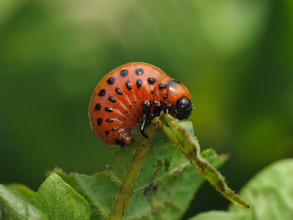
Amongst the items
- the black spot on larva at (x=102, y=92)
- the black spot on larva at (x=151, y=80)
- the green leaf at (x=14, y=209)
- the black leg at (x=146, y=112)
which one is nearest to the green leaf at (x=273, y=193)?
the black leg at (x=146, y=112)

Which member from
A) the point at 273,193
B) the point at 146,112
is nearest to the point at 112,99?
the point at 146,112

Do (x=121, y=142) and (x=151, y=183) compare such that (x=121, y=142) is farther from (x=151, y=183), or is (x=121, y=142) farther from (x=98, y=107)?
(x=98, y=107)

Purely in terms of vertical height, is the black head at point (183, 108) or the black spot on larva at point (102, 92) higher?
the black spot on larva at point (102, 92)

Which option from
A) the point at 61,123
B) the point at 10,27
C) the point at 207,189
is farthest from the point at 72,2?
the point at 207,189

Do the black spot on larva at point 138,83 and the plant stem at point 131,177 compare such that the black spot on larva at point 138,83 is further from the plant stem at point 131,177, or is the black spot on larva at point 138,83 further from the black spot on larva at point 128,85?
the plant stem at point 131,177

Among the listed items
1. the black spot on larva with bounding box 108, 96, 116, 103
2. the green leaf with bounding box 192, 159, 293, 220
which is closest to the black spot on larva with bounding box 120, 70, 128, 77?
the black spot on larva with bounding box 108, 96, 116, 103

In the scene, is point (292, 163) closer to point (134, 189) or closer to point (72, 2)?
point (134, 189)

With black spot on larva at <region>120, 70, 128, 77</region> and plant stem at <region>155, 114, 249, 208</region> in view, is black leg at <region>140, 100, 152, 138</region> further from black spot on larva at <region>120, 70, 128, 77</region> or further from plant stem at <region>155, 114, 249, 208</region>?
plant stem at <region>155, 114, 249, 208</region>
